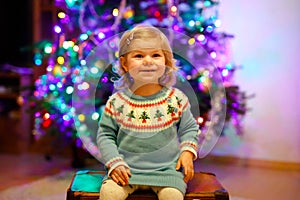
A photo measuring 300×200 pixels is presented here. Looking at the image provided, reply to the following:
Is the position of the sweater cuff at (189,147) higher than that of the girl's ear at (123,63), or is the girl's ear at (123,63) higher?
the girl's ear at (123,63)

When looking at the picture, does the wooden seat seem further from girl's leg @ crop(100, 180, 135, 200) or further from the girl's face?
the girl's face

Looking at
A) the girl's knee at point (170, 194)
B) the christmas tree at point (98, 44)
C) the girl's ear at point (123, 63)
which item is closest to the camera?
the girl's knee at point (170, 194)

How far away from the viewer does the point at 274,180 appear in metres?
2.25

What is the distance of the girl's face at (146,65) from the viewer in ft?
4.22

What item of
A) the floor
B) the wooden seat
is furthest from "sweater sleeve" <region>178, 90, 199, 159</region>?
the floor

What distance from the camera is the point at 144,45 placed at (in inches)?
50.3

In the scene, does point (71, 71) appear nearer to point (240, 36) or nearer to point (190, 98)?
point (190, 98)

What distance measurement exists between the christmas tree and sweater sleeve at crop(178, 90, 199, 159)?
1.47 feet

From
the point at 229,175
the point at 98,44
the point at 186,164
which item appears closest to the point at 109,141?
the point at 186,164

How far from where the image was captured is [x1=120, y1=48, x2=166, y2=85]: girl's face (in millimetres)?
1286

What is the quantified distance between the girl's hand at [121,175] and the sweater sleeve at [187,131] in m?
0.19

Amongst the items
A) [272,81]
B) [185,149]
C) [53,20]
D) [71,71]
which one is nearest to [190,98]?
[185,149]

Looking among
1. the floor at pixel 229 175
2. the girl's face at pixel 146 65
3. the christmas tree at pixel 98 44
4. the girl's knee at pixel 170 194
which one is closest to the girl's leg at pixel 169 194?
the girl's knee at pixel 170 194

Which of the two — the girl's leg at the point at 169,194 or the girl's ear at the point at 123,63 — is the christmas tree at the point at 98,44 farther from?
the girl's leg at the point at 169,194
